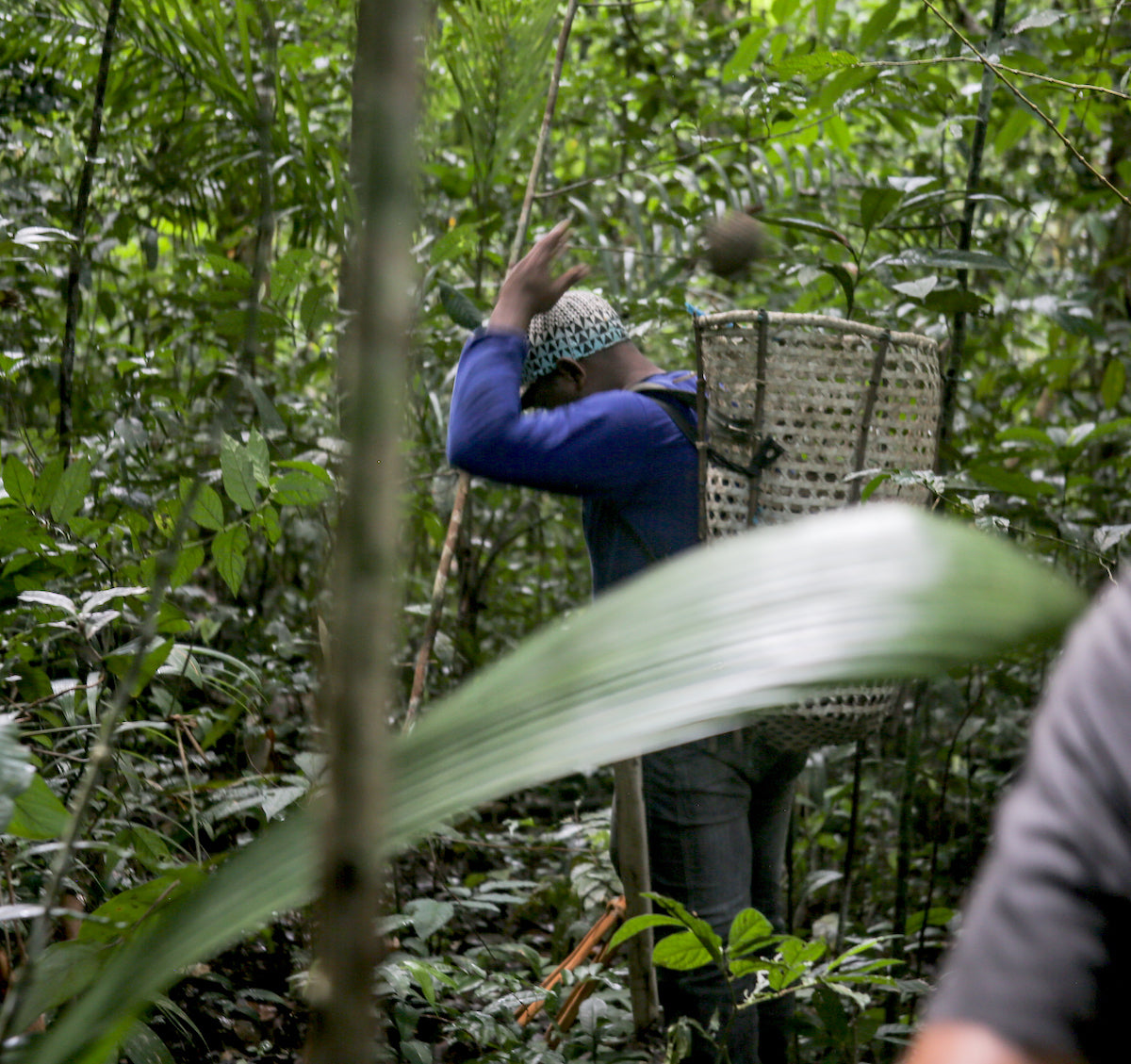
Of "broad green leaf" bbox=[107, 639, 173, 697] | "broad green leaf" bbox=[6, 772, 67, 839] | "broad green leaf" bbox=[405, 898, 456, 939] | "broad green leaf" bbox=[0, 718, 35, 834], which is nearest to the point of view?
"broad green leaf" bbox=[0, 718, 35, 834]

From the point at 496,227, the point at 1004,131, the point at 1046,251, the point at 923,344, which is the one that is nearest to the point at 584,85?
the point at 496,227

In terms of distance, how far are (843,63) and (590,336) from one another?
527 millimetres

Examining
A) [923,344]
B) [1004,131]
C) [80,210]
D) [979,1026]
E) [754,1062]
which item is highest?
[1004,131]

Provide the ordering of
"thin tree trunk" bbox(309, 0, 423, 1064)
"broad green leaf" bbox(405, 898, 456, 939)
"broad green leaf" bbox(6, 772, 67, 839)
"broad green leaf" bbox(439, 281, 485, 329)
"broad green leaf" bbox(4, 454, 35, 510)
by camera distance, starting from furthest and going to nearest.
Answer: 1. "broad green leaf" bbox(439, 281, 485, 329)
2. "broad green leaf" bbox(405, 898, 456, 939)
3. "broad green leaf" bbox(4, 454, 35, 510)
4. "broad green leaf" bbox(6, 772, 67, 839)
5. "thin tree trunk" bbox(309, 0, 423, 1064)

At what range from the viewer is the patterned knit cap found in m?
1.68

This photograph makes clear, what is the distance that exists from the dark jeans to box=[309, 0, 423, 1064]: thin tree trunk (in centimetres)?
134

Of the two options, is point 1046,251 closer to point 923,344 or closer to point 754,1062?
point 923,344

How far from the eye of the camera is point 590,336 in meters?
1.69

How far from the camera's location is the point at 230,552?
131 centimetres

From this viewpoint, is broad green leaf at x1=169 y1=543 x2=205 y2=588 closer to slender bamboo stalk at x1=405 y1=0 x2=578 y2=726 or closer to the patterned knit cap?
slender bamboo stalk at x1=405 y1=0 x2=578 y2=726

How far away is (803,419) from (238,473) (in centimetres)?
72

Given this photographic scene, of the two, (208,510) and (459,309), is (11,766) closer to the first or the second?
(208,510)

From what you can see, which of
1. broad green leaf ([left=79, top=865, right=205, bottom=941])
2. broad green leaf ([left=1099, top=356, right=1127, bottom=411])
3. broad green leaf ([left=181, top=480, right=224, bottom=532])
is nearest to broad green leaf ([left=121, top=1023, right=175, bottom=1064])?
broad green leaf ([left=79, top=865, right=205, bottom=941])

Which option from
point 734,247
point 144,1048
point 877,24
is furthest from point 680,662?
point 877,24
